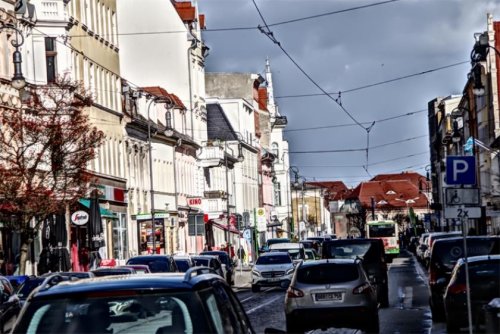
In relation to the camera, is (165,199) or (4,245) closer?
(4,245)

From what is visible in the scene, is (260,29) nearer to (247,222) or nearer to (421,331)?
(421,331)

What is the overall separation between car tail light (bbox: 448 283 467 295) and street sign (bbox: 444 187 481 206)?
1.44 m

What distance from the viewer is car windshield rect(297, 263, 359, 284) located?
2617 cm

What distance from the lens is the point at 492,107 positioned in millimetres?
93500

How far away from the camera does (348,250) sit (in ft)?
127

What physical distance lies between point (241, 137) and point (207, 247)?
27024 mm

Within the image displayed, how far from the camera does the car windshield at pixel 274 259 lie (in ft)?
177

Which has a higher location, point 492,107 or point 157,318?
point 492,107

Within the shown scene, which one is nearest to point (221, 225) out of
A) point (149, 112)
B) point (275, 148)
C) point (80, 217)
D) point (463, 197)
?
point (149, 112)

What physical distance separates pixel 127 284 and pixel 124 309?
0.57 ft

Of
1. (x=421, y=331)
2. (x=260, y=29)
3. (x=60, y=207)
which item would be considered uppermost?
(x=260, y=29)

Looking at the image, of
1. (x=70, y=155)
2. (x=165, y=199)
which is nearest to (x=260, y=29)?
(x=70, y=155)

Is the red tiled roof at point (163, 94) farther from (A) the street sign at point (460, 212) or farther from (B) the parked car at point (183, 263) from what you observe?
(A) the street sign at point (460, 212)

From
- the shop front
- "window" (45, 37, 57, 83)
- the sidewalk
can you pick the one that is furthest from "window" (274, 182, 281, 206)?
A: "window" (45, 37, 57, 83)
